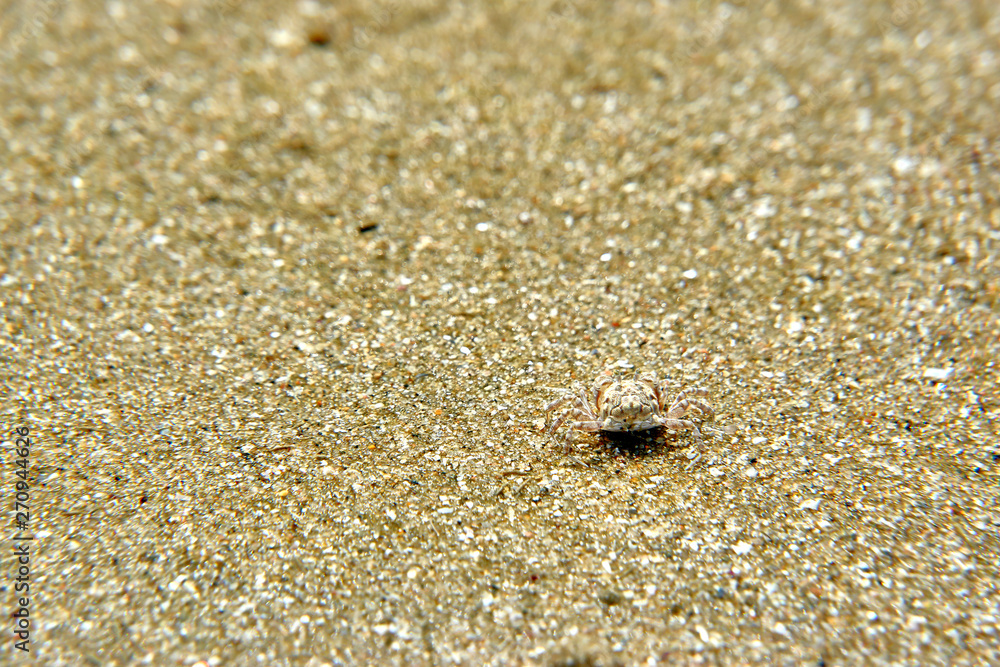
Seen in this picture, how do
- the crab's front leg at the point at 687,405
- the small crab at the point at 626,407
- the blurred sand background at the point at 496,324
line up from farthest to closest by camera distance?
1. the crab's front leg at the point at 687,405
2. the small crab at the point at 626,407
3. the blurred sand background at the point at 496,324

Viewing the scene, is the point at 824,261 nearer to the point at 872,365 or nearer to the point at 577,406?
the point at 872,365

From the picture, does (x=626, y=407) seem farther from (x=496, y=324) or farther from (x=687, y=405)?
(x=496, y=324)

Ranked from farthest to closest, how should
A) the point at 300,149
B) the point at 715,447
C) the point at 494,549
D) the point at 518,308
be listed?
the point at 300,149 → the point at 518,308 → the point at 715,447 → the point at 494,549

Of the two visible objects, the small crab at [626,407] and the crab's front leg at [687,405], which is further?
the crab's front leg at [687,405]

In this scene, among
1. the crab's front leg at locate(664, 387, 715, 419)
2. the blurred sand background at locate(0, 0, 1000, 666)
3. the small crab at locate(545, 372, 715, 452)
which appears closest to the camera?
the blurred sand background at locate(0, 0, 1000, 666)

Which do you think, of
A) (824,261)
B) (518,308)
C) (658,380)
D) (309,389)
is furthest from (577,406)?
(824,261)

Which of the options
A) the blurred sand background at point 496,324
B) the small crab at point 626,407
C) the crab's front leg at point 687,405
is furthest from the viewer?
the crab's front leg at point 687,405
